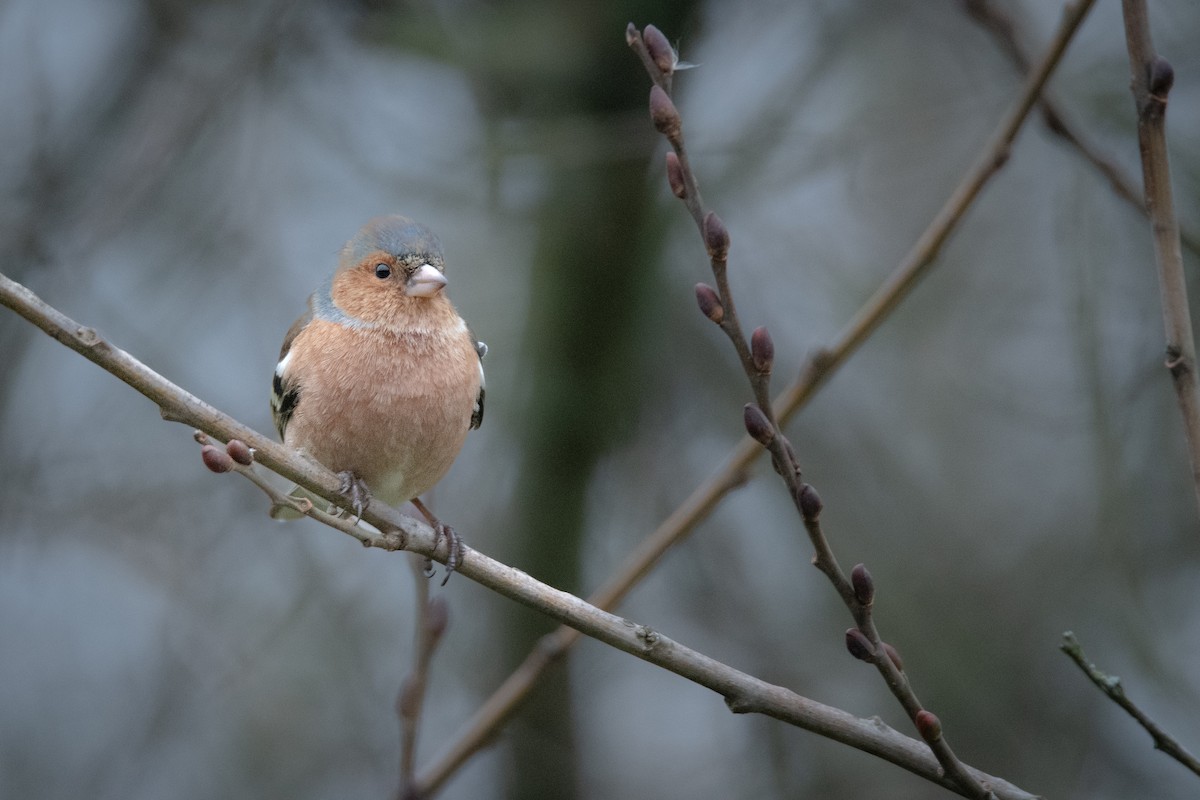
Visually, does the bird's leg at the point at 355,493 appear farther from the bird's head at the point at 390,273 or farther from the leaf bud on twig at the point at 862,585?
the leaf bud on twig at the point at 862,585

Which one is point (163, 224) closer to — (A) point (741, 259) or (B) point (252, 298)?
(B) point (252, 298)

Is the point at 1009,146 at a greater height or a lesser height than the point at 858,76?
lesser

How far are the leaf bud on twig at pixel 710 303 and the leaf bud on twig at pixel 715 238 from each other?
10 cm

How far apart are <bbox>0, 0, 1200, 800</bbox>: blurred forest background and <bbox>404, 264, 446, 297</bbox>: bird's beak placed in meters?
1.84

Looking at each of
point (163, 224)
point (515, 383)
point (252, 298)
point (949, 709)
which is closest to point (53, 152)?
point (163, 224)

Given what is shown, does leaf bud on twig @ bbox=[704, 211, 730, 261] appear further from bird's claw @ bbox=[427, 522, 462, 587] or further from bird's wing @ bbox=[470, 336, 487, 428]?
bird's wing @ bbox=[470, 336, 487, 428]

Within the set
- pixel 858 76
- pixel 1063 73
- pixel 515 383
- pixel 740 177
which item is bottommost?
pixel 515 383

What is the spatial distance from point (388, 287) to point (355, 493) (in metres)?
1.08

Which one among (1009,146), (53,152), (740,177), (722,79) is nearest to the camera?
(1009,146)

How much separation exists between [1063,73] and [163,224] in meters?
5.24

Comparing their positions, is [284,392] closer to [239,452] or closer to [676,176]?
[239,452]

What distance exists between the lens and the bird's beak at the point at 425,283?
13.5 feet

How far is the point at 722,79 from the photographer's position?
22.5ft

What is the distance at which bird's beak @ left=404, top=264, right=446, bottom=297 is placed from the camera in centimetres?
412
